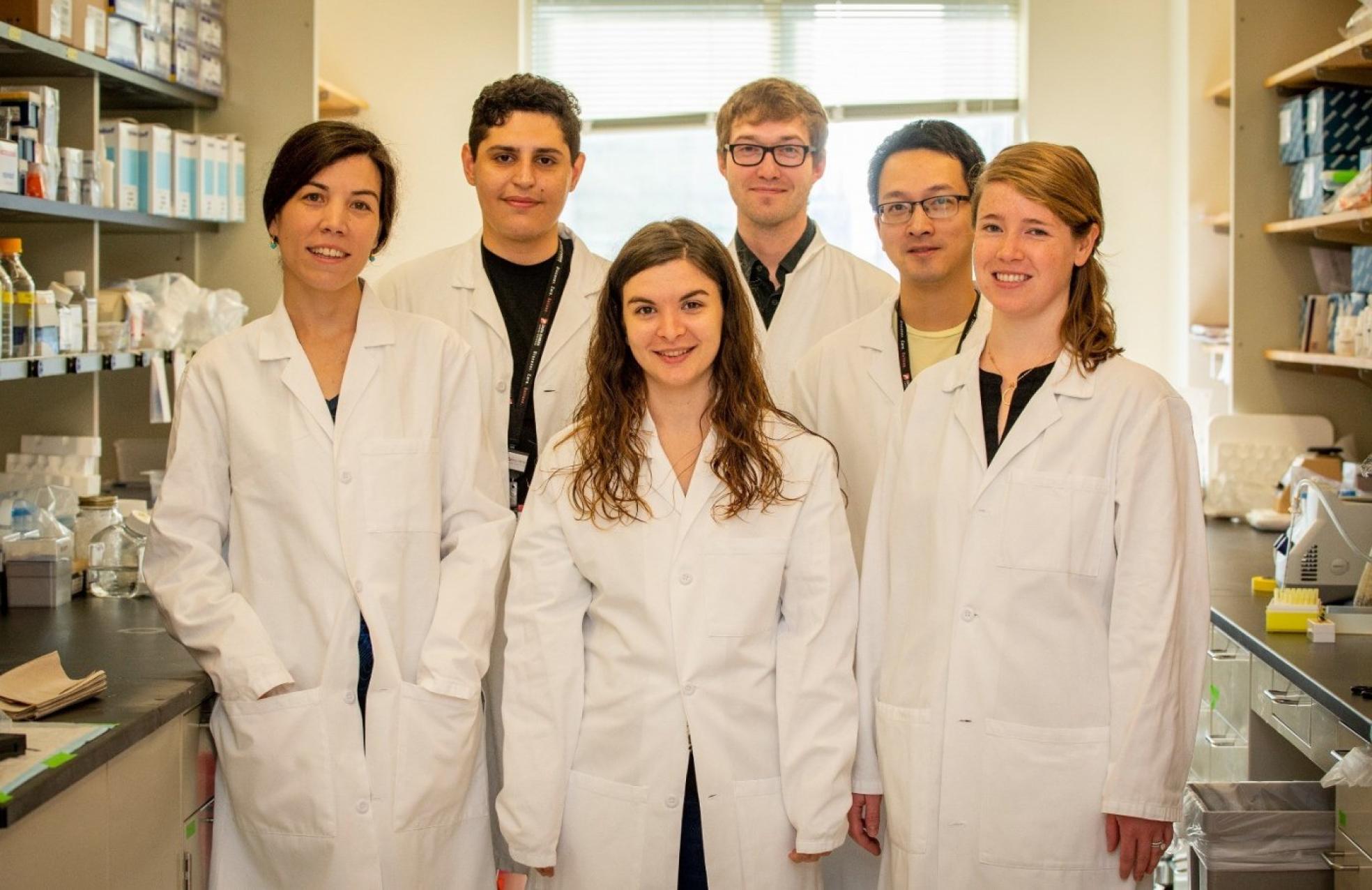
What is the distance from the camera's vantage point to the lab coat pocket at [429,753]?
79.9 inches

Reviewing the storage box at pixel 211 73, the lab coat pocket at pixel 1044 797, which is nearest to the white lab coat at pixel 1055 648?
the lab coat pocket at pixel 1044 797

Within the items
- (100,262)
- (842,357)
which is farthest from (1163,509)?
(100,262)

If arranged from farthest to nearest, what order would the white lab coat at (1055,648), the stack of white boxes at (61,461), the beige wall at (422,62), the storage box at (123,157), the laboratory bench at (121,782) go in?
1. the beige wall at (422,62)
2. the storage box at (123,157)
3. the stack of white boxes at (61,461)
4. the white lab coat at (1055,648)
5. the laboratory bench at (121,782)

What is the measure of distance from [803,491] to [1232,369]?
2678mm

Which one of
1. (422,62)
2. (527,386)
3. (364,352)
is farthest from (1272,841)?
(422,62)

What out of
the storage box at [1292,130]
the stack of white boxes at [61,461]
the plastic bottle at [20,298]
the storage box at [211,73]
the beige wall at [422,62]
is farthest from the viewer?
the beige wall at [422,62]

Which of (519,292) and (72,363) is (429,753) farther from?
(72,363)

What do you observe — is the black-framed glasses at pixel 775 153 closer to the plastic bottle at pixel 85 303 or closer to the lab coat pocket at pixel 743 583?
the lab coat pocket at pixel 743 583

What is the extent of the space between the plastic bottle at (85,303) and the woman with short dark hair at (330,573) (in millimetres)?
1060

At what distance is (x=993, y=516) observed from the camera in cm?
192

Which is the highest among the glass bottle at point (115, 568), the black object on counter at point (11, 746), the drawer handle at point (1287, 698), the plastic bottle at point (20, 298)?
the plastic bottle at point (20, 298)

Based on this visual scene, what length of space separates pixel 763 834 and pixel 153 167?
2438mm

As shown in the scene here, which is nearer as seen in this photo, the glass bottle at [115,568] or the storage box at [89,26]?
the glass bottle at [115,568]

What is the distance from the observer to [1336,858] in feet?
7.93
